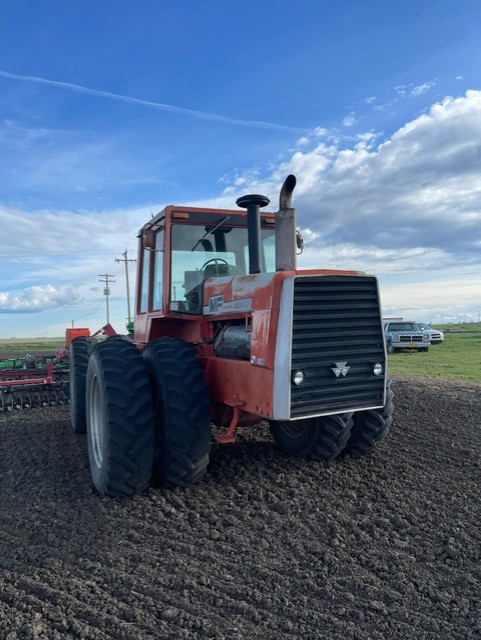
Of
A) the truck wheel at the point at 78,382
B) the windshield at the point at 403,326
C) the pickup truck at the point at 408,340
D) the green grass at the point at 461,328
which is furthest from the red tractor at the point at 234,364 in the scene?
the green grass at the point at 461,328

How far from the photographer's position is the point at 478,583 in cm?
355

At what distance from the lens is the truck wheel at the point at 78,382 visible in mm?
7891

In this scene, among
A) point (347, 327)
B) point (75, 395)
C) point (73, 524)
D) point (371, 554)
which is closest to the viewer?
point (371, 554)

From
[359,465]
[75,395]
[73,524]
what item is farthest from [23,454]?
[359,465]

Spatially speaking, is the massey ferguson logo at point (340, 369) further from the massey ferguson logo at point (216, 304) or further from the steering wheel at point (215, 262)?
the steering wheel at point (215, 262)

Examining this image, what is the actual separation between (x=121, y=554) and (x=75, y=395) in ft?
14.6

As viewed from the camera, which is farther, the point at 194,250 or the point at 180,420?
the point at 194,250

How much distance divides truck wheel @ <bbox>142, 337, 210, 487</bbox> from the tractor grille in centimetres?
90

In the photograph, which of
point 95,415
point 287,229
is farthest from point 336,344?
point 95,415

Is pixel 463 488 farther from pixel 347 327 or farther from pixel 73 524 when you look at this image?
pixel 73 524

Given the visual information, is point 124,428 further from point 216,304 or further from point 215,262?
point 215,262

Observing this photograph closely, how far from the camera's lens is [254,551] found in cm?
397

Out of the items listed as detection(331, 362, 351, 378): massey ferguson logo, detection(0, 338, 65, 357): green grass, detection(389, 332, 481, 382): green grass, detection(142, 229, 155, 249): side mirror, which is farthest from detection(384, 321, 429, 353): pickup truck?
detection(0, 338, 65, 357): green grass

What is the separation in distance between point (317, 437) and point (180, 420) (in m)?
1.52
